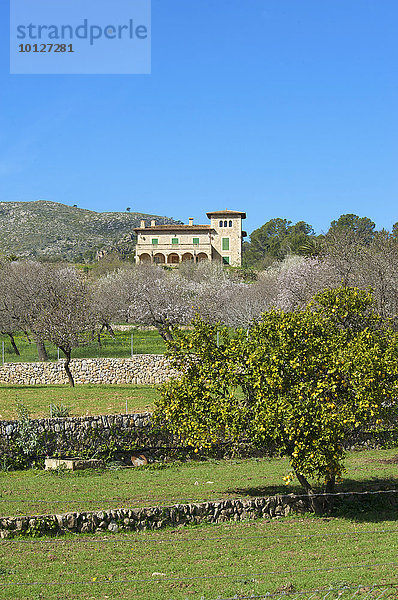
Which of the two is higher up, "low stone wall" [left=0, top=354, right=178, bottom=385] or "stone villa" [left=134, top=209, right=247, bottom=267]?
"stone villa" [left=134, top=209, right=247, bottom=267]

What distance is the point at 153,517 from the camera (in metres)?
12.9

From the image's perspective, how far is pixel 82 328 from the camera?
116 ft

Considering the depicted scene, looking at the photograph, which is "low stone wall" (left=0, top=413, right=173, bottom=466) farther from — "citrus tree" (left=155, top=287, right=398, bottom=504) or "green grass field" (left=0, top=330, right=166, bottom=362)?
"green grass field" (left=0, top=330, right=166, bottom=362)

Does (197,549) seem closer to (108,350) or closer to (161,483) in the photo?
(161,483)

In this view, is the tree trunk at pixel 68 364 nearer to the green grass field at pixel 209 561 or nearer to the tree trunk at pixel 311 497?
the tree trunk at pixel 311 497

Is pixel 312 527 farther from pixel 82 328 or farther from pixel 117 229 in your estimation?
pixel 117 229

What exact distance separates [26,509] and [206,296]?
43745mm

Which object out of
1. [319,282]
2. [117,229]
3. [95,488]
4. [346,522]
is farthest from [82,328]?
[117,229]

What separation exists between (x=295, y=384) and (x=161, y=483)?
4812 mm

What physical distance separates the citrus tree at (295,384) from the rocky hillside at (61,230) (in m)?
120

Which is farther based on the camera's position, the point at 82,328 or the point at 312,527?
the point at 82,328

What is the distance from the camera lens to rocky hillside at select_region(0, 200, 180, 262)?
149 m

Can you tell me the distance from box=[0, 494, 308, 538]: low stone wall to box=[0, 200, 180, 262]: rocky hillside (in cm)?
12166

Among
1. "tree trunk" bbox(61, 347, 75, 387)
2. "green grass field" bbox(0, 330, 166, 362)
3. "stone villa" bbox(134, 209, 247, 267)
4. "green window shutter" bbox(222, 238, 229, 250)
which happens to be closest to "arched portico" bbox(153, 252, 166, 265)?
"stone villa" bbox(134, 209, 247, 267)
